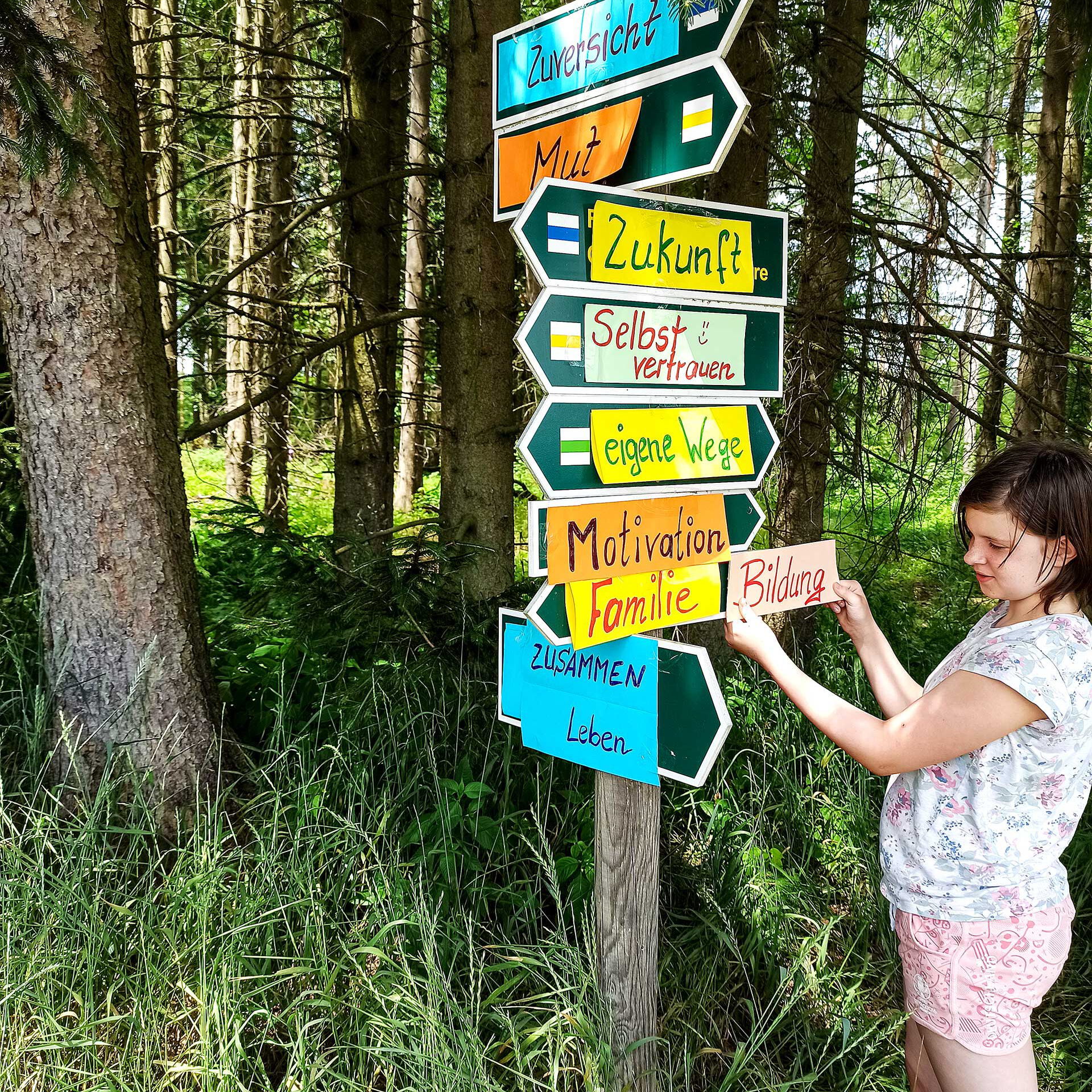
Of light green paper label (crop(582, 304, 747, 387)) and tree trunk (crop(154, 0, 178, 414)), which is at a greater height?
tree trunk (crop(154, 0, 178, 414))

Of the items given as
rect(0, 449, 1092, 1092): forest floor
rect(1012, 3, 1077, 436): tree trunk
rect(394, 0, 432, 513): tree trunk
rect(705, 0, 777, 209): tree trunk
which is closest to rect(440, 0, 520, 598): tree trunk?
rect(0, 449, 1092, 1092): forest floor

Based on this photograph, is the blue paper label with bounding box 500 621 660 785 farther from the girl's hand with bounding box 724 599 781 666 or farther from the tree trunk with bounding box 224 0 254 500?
the tree trunk with bounding box 224 0 254 500

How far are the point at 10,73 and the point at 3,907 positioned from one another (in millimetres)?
2018

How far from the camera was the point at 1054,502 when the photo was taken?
1.63m

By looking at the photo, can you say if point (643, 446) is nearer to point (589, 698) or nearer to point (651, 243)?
point (651, 243)

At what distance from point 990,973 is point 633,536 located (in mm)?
1031

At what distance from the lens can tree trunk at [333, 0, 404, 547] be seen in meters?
5.29

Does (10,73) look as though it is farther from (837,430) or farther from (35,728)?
(837,430)

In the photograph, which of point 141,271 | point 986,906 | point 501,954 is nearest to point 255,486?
point 141,271

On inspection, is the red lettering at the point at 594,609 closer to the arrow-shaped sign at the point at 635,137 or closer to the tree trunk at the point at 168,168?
the arrow-shaped sign at the point at 635,137

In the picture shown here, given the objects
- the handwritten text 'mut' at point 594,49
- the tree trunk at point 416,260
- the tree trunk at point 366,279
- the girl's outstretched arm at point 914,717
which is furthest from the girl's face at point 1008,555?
the tree trunk at point 366,279

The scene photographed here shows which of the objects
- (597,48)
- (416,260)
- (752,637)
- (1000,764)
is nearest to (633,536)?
(752,637)

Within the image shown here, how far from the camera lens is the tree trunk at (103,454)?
2592mm

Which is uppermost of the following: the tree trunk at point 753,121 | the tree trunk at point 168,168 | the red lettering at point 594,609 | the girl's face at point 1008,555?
the tree trunk at point 168,168
